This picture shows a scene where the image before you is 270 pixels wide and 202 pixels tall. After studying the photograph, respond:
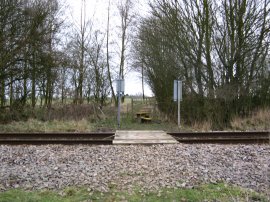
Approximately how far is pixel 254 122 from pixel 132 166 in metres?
10.6

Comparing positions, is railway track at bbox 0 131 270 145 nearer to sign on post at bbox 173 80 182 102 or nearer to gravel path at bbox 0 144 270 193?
gravel path at bbox 0 144 270 193

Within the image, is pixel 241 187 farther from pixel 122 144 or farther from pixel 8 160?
pixel 8 160

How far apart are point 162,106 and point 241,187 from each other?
1525cm

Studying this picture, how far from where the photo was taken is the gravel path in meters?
5.40

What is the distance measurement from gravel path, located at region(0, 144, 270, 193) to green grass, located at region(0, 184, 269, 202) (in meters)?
0.25

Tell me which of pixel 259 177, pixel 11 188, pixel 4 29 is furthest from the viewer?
pixel 4 29

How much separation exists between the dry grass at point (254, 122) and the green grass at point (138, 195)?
9857 mm

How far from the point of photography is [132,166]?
645cm

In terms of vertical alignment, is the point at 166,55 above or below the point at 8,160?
A: above

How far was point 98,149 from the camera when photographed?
8398 millimetres

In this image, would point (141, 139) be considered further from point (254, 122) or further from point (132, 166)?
point (254, 122)

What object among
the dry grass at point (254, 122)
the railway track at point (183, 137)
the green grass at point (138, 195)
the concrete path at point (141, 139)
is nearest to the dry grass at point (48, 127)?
the railway track at point (183, 137)

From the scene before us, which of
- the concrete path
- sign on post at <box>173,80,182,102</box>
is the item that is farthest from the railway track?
sign on post at <box>173,80,182,102</box>

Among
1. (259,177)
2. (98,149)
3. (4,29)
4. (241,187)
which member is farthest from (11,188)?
(4,29)
